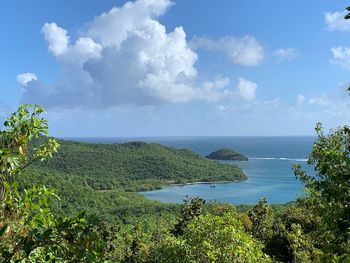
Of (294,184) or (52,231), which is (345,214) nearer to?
(52,231)

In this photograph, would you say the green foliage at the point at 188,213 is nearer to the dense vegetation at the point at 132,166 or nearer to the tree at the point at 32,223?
the tree at the point at 32,223

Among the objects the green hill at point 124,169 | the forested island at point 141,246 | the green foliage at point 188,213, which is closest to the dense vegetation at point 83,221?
the forested island at point 141,246

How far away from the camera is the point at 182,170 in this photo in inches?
5497

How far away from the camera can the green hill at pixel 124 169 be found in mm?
102400

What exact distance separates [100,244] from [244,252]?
6058 mm

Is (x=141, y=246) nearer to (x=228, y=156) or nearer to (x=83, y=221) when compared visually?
(x=83, y=221)

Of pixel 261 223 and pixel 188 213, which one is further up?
pixel 188 213

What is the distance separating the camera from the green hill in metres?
102

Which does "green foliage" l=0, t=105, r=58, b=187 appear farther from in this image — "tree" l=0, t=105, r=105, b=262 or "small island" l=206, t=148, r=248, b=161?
"small island" l=206, t=148, r=248, b=161

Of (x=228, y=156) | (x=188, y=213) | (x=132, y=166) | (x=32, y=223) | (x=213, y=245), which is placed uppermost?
(x=32, y=223)

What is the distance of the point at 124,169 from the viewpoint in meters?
138

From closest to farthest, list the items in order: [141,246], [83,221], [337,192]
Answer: [83,221]
[337,192]
[141,246]

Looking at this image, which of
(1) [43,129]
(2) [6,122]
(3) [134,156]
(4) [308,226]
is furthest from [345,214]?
(3) [134,156]

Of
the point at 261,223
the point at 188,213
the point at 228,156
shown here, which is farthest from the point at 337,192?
the point at 228,156
